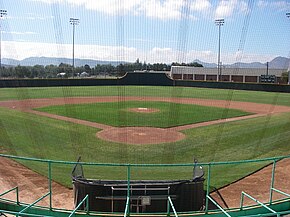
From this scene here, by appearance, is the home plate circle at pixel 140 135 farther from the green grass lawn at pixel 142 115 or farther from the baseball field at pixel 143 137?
the green grass lawn at pixel 142 115

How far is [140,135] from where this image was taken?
1597cm

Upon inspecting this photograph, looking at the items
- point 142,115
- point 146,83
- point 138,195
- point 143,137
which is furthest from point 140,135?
point 146,83

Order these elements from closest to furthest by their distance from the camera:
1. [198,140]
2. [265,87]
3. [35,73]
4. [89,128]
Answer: [198,140] < [89,128] < [35,73] < [265,87]

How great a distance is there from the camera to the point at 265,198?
26.5 feet

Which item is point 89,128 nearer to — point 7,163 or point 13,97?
point 7,163

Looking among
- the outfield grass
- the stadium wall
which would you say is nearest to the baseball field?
the stadium wall

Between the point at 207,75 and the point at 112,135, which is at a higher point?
the point at 207,75

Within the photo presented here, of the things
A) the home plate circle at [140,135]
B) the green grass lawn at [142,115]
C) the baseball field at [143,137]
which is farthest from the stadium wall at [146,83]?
the home plate circle at [140,135]

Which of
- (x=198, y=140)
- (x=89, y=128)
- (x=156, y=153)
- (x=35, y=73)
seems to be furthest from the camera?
(x=35, y=73)

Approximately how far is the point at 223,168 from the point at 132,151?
3.74 m

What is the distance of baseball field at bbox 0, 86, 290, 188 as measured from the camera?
10984mm

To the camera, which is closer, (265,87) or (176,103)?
(176,103)

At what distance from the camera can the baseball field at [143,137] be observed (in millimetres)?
10984

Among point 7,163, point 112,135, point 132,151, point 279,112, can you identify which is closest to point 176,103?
point 279,112
